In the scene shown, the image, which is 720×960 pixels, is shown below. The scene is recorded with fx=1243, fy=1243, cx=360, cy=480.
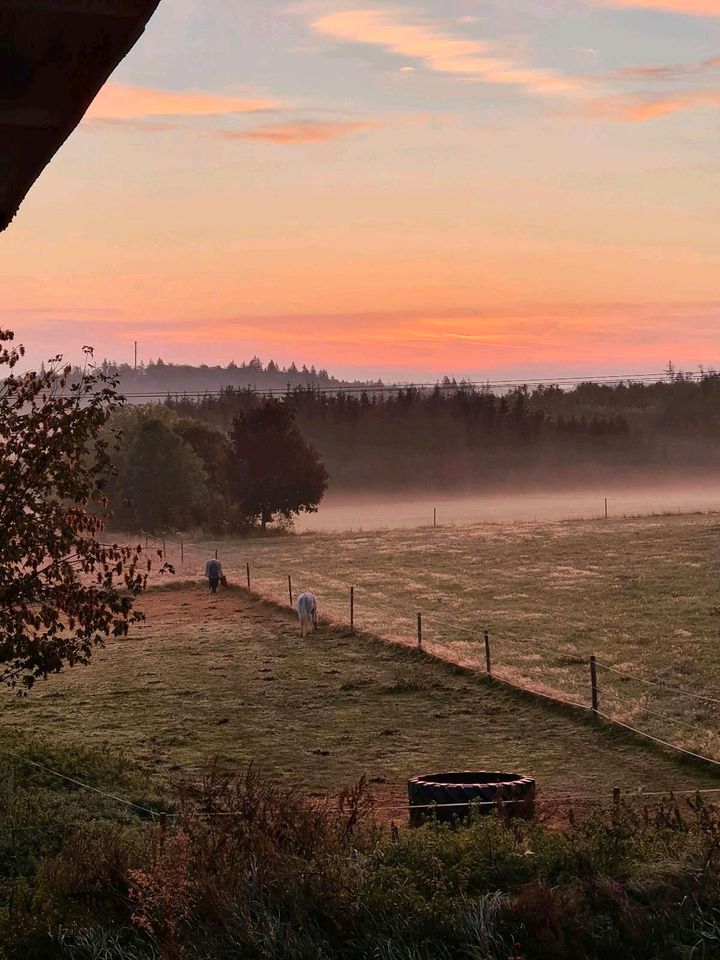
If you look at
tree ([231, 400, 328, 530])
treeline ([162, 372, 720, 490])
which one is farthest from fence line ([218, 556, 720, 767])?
treeline ([162, 372, 720, 490])

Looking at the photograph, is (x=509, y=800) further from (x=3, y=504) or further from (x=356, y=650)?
(x=356, y=650)

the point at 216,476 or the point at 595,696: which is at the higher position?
the point at 216,476

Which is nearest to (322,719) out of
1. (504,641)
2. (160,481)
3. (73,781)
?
(73,781)

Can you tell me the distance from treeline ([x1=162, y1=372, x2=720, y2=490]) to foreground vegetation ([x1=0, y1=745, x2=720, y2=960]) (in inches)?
6089

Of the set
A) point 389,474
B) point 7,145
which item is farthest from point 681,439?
point 7,145

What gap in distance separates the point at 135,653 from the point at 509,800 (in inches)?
812

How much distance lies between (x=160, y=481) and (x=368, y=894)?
80760 millimetres

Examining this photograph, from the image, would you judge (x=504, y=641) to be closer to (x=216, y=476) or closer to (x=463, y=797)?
(x=463, y=797)

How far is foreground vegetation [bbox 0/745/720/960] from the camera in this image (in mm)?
9500

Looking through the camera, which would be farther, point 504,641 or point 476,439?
point 476,439

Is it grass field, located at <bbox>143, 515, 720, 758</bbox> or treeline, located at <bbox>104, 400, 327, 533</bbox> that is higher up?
treeline, located at <bbox>104, 400, 327, 533</bbox>

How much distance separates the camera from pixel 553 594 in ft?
153

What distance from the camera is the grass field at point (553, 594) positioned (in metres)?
28.7

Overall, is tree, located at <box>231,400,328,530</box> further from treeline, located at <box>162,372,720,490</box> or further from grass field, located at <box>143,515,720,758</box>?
treeline, located at <box>162,372,720,490</box>
